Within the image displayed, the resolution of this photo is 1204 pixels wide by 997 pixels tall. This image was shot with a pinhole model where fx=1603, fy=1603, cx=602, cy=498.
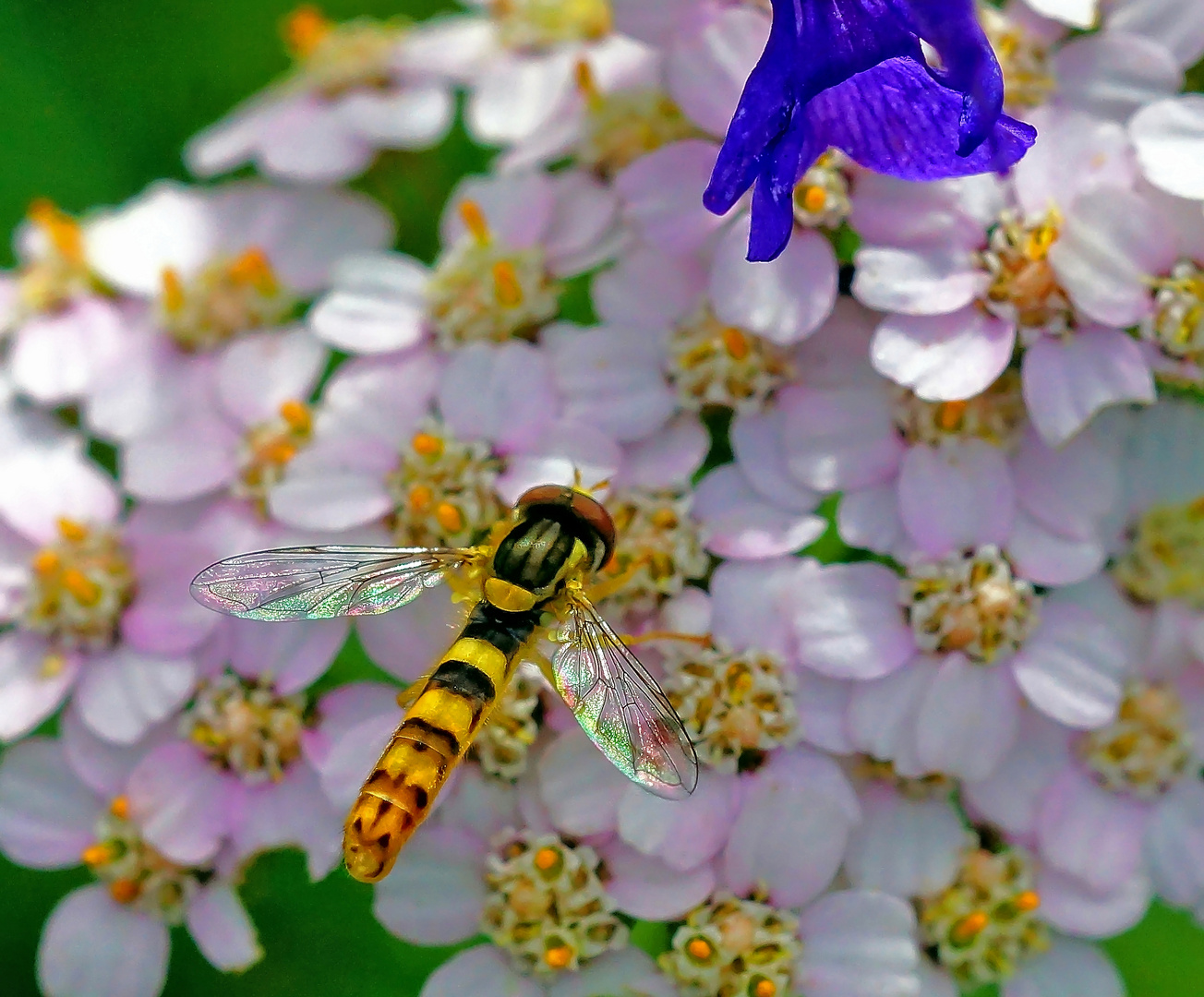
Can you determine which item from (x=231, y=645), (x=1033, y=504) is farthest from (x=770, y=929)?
(x=231, y=645)

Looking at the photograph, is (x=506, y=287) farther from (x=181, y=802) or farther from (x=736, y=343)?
(x=181, y=802)

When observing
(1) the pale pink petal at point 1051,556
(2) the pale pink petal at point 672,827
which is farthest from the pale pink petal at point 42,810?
(1) the pale pink petal at point 1051,556

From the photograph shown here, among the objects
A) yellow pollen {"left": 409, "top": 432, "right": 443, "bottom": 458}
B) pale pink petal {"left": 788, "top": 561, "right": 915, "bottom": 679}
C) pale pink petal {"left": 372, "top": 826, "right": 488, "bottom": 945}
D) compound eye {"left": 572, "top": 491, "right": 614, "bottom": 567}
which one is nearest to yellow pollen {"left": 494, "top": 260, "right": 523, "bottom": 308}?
yellow pollen {"left": 409, "top": 432, "right": 443, "bottom": 458}

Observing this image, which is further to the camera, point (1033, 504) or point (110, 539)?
point (110, 539)

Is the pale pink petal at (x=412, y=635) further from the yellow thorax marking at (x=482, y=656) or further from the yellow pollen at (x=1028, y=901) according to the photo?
the yellow pollen at (x=1028, y=901)

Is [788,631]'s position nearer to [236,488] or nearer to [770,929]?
[770,929]

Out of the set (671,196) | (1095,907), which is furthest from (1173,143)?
(1095,907)
